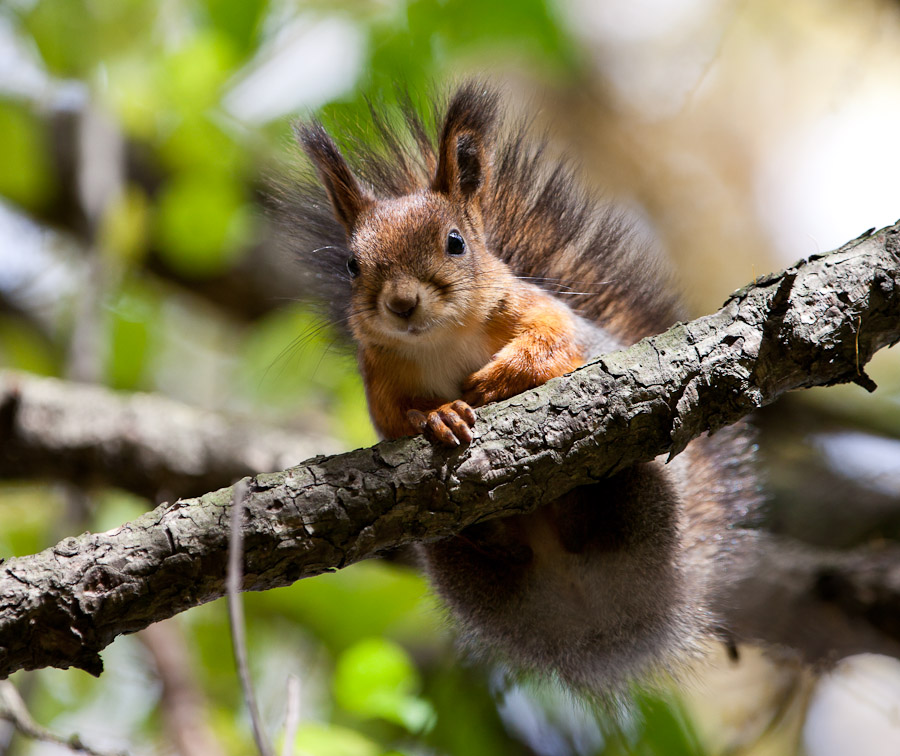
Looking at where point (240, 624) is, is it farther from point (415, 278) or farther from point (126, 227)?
point (126, 227)

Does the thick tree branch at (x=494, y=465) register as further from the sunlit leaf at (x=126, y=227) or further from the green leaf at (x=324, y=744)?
the sunlit leaf at (x=126, y=227)

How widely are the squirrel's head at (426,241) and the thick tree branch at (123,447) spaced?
1.20m

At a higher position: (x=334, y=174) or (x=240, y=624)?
(x=334, y=174)

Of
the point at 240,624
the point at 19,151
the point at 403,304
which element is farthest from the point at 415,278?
the point at 19,151

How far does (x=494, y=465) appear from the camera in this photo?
5.22ft

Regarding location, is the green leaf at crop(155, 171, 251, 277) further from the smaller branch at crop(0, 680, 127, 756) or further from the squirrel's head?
the smaller branch at crop(0, 680, 127, 756)

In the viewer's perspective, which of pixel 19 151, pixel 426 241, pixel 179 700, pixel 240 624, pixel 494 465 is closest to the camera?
pixel 240 624

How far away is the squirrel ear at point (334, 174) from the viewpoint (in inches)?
88.8

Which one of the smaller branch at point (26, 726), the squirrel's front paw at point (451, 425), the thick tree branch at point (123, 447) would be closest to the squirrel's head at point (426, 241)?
the squirrel's front paw at point (451, 425)

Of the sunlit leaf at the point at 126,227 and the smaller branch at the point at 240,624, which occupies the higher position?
the sunlit leaf at the point at 126,227

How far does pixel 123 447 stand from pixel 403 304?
5.59ft

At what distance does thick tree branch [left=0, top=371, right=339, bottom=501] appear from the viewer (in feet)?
10.4

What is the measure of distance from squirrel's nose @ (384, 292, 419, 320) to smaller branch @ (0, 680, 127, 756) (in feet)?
3.57

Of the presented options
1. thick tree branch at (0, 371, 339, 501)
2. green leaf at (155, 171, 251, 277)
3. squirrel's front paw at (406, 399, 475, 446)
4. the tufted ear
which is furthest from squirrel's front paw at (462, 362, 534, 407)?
green leaf at (155, 171, 251, 277)
